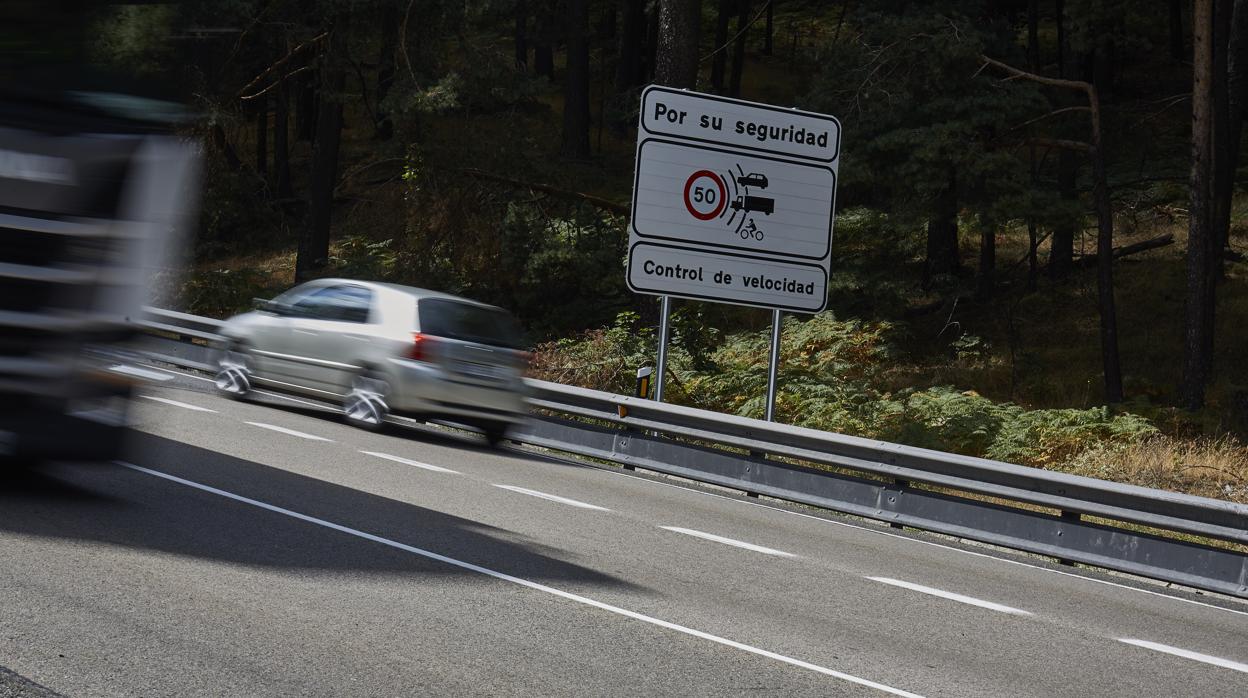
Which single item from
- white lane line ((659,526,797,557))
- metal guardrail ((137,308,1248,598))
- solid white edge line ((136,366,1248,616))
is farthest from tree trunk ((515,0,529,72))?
white lane line ((659,526,797,557))

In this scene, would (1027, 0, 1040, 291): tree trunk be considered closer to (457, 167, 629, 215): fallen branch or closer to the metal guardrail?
(457, 167, 629, 215): fallen branch

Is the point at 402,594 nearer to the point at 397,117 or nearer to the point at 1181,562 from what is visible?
the point at 1181,562

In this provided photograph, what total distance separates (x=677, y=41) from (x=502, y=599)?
15.8 meters

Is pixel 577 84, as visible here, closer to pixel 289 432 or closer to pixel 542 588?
pixel 289 432

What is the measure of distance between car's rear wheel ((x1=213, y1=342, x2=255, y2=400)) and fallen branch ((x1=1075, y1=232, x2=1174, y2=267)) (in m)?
21.0

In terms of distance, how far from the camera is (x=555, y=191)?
2819 centimetres

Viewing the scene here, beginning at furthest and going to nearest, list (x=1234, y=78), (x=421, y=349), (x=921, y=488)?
(x=1234, y=78) → (x=421, y=349) → (x=921, y=488)

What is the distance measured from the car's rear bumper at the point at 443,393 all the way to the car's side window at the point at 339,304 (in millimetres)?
965

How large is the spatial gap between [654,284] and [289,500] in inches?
303

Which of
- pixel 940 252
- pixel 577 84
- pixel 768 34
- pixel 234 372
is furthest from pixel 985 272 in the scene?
pixel 768 34

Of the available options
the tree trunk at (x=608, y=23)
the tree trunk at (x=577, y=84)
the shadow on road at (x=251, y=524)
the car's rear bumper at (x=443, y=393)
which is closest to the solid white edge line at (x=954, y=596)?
the shadow on road at (x=251, y=524)

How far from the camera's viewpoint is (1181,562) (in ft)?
33.7

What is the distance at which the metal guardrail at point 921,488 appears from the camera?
10.3 metres

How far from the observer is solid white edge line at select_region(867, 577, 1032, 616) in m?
8.45
